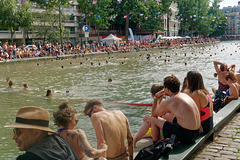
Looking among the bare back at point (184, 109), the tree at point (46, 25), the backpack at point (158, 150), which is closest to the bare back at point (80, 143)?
the backpack at point (158, 150)

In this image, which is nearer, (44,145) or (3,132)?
(44,145)

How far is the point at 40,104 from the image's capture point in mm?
12688

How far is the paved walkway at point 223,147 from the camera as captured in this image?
215 inches

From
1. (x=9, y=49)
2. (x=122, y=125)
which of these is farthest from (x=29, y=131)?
(x=9, y=49)

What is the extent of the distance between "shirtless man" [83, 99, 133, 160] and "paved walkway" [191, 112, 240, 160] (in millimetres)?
1498

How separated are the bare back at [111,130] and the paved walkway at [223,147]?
1.52 m

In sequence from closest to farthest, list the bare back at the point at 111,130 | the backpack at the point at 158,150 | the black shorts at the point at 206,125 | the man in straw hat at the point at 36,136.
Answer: the man in straw hat at the point at 36,136
the bare back at the point at 111,130
the backpack at the point at 158,150
the black shorts at the point at 206,125

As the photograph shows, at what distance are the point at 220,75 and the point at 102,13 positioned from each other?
49917mm

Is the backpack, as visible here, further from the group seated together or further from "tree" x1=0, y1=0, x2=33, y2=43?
"tree" x1=0, y1=0, x2=33, y2=43

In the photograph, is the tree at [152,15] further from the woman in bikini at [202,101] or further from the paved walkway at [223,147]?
the woman in bikini at [202,101]

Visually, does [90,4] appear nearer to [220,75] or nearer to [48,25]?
[48,25]

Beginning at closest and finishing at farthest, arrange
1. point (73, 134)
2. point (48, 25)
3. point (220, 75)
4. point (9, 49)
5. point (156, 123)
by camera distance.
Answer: point (73, 134) < point (156, 123) < point (220, 75) < point (9, 49) < point (48, 25)

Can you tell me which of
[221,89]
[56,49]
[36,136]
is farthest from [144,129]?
[56,49]

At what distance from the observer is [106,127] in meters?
4.44
